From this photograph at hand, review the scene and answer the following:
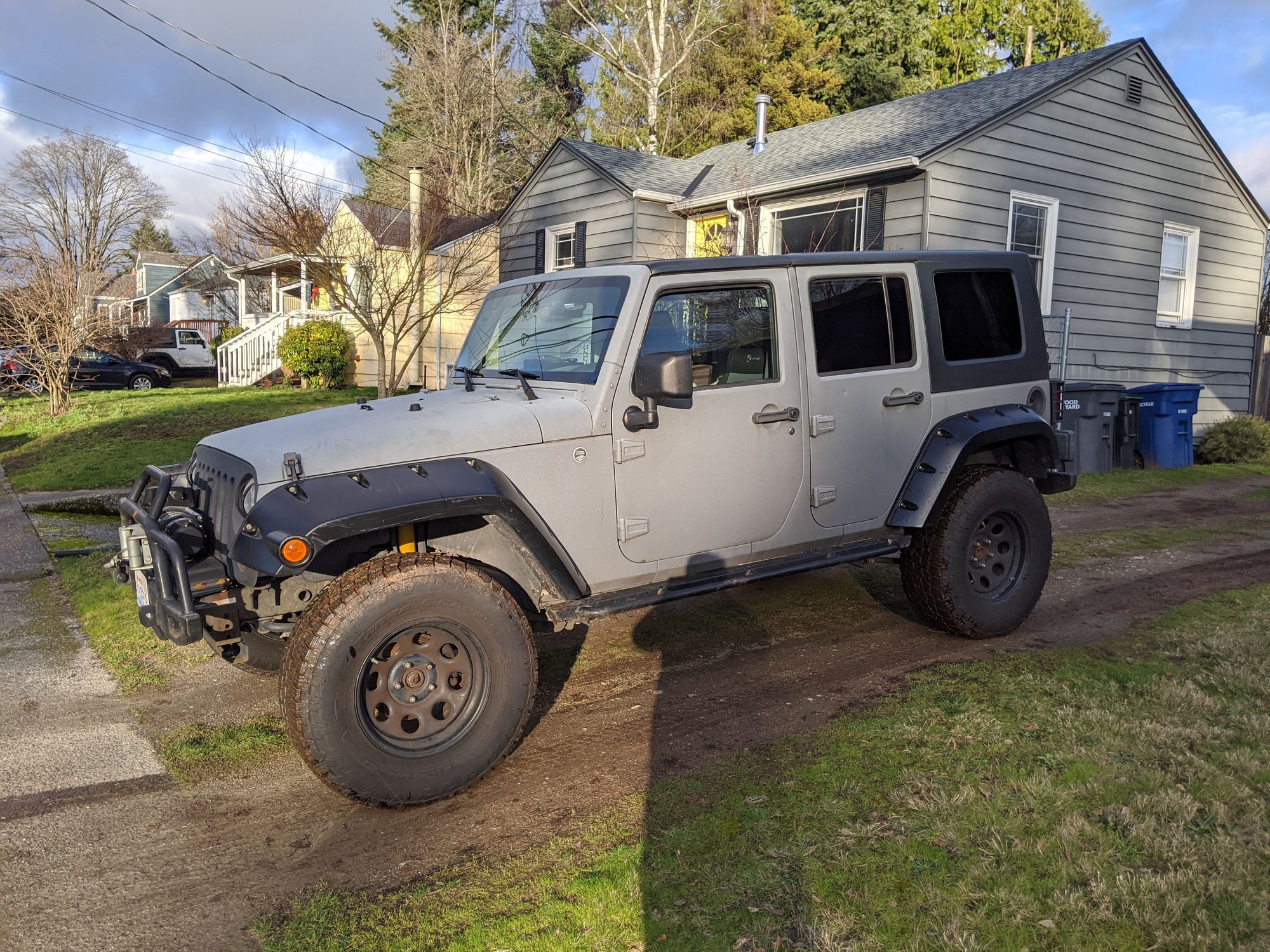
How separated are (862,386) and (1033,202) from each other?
9762 millimetres

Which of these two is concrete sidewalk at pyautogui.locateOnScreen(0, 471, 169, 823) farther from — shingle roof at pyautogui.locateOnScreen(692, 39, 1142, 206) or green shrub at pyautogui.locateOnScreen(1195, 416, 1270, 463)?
green shrub at pyautogui.locateOnScreen(1195, 416, 1270, 463)

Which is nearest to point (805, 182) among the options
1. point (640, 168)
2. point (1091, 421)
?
point (640, 168)

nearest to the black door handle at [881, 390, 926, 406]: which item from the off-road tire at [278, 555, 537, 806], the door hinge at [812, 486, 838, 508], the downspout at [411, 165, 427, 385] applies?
the door hinge at [812, 486, 838, 508]

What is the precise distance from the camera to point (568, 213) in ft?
52.2

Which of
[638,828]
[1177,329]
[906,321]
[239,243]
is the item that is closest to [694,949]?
[638,828]

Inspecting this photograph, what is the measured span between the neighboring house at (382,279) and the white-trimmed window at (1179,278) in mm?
11037

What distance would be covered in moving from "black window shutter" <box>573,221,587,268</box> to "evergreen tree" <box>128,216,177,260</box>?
201 feet

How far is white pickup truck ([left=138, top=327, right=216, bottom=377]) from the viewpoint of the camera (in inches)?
1191

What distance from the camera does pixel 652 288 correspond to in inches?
162

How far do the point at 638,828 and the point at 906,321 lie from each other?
303 cm

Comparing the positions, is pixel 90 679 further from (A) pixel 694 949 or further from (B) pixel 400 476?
(A) pixel 694 949

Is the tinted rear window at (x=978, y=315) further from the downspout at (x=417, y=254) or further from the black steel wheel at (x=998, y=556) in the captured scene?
the downspout at (x=417, y=254)

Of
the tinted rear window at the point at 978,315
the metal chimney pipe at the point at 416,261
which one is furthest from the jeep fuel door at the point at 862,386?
the metal chimney pipe at the point at 416,261

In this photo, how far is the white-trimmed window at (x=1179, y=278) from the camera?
583 inches
